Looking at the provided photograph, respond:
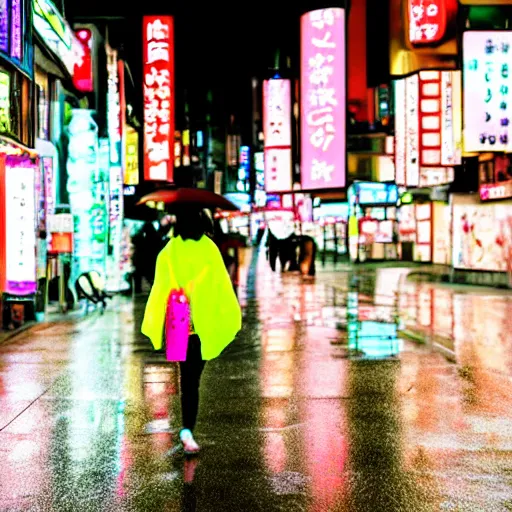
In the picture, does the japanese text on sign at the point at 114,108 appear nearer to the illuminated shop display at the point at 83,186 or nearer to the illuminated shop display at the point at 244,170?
the illuminated shop display at the point at 83,186

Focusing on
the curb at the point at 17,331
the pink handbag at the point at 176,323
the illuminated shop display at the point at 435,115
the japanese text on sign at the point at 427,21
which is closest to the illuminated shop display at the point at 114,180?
the curb at the point at 17,331

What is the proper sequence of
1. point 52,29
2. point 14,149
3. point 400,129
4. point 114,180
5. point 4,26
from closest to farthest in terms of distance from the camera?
point 4,26 → point 14,149 → point 52,29 → point 114,180 → point 400,129

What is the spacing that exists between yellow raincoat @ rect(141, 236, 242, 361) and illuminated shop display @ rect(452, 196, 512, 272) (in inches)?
882

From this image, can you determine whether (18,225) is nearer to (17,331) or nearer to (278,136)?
(17,331)

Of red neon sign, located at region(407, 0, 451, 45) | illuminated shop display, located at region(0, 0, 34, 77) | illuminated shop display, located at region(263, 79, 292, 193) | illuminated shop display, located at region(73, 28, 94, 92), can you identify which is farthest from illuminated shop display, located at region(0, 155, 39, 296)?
illuminated shop display, located at region(263, 79, 292, 193)

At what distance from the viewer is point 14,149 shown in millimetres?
17766

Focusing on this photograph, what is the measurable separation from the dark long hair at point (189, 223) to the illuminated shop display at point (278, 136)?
111ft

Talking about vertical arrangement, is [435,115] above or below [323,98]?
below

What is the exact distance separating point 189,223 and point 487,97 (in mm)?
18702

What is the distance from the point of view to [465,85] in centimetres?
2467

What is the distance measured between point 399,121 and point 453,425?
2704 centimetres

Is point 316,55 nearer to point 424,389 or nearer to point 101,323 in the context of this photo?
point 101,323

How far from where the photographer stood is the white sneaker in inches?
288

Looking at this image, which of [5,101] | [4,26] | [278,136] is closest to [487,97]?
[5,101]
